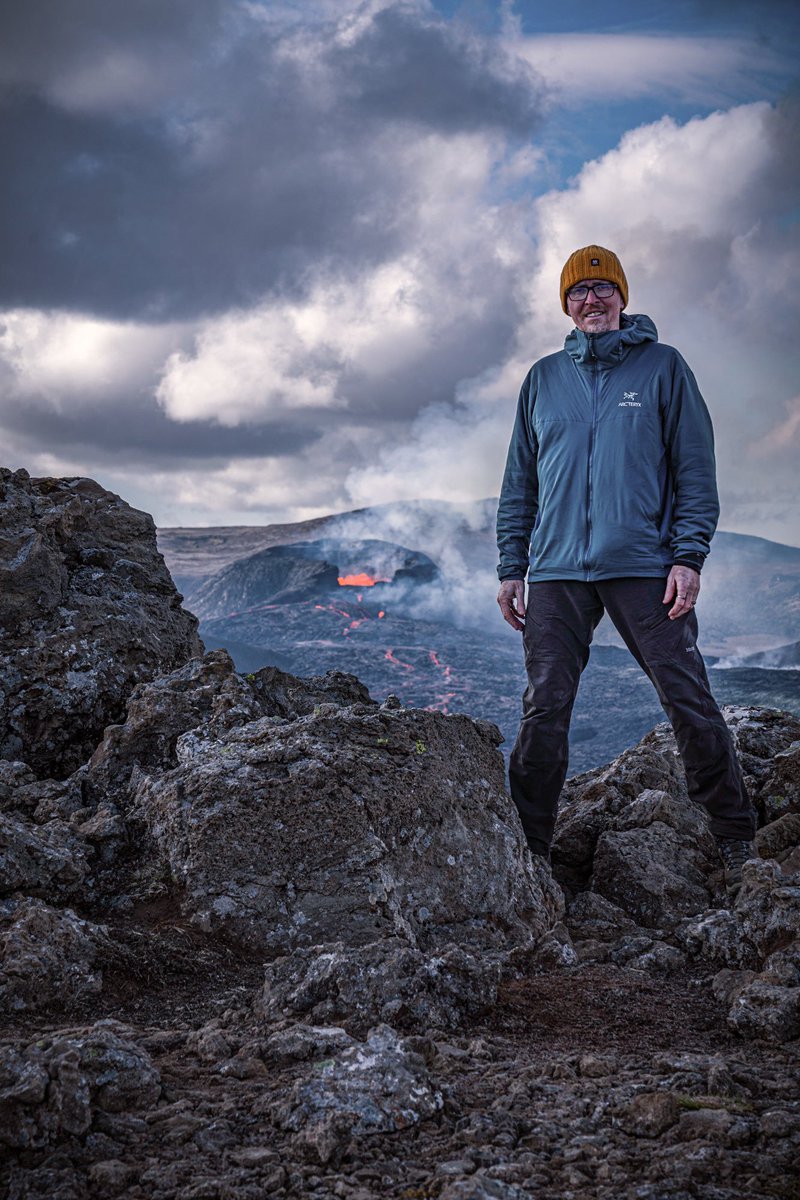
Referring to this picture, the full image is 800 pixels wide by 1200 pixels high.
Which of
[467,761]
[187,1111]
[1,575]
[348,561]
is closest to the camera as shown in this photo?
[187,1111]

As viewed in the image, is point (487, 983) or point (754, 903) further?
point (754, 903)

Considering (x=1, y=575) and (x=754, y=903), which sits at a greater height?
(x=1, y=575)

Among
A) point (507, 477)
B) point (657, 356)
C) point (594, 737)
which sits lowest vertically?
point (594, 737)

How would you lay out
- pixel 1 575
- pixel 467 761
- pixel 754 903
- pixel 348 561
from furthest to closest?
pixel 348 561, pixel 1 575, pixel 467 761, pixel 754 903

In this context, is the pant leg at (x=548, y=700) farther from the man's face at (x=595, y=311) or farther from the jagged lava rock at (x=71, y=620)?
the jagged lava rock at (x=71, y=620)

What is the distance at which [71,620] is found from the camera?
561 centimetres

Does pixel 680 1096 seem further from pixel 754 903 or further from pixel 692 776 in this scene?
pixel 692 776

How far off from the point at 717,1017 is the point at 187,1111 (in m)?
1.84

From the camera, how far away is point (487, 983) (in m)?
3.04

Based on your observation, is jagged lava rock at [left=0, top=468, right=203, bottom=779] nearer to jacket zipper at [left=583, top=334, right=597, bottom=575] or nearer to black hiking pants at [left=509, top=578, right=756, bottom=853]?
black hiking pants at [left=509, top=578, right=756, bottom=853]

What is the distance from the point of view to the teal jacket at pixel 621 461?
175 inches

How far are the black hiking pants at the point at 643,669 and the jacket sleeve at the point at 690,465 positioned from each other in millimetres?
252

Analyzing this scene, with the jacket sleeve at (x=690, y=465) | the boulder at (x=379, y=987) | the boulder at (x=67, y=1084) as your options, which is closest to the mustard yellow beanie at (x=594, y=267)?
the jacket sleeve at (x=690, y=465)

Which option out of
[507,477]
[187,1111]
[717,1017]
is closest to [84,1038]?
[187,1111]
